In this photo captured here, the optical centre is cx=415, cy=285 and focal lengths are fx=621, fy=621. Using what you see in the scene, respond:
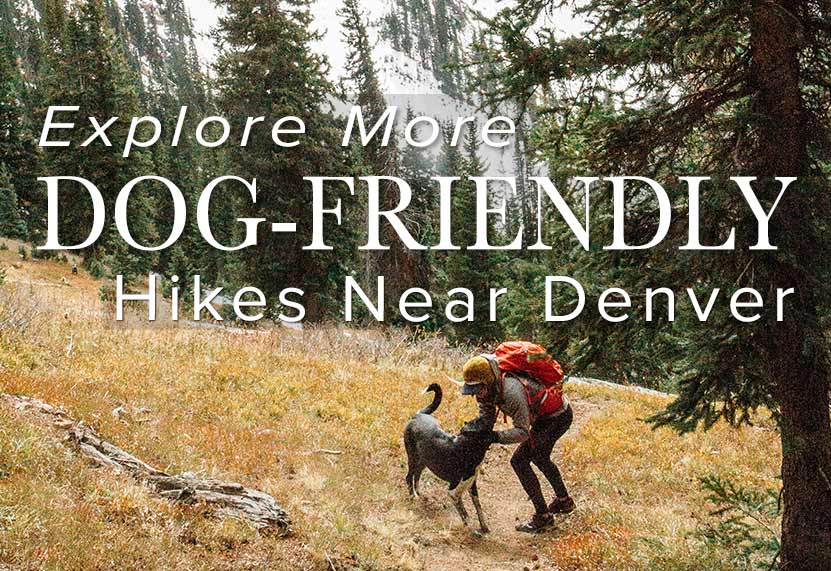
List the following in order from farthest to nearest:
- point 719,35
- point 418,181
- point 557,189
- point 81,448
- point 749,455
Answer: point 418,181 < point 749,455 < point 81,448 < point 557,189 < point 719,35

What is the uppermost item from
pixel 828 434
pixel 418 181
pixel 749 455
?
pixel 418 181

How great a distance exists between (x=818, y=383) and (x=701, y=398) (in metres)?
0.88

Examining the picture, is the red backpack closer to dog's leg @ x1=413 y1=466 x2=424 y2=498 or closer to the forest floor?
the forest floor

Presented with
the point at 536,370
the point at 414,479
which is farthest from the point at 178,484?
the point at 536,370

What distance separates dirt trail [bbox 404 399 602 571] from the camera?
7.04m

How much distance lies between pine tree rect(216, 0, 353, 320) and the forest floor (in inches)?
361

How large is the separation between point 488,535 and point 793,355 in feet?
14.6

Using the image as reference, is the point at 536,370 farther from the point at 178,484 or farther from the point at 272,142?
the point at 272,142

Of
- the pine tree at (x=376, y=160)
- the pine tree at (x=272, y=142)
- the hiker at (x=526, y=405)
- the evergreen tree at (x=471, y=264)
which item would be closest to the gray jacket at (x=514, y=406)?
the hiker at (x=526, y=405)

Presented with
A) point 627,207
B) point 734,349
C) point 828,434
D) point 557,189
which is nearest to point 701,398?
point 734,349

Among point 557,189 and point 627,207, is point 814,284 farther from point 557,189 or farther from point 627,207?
point 557,189

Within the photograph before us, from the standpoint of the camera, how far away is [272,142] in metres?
25.0

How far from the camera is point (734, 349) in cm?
485

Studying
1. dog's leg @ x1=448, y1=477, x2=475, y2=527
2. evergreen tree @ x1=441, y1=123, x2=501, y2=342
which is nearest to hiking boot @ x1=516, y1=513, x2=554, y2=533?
dog's leg @ x1=448, y1=477, x2=475, y2=527
